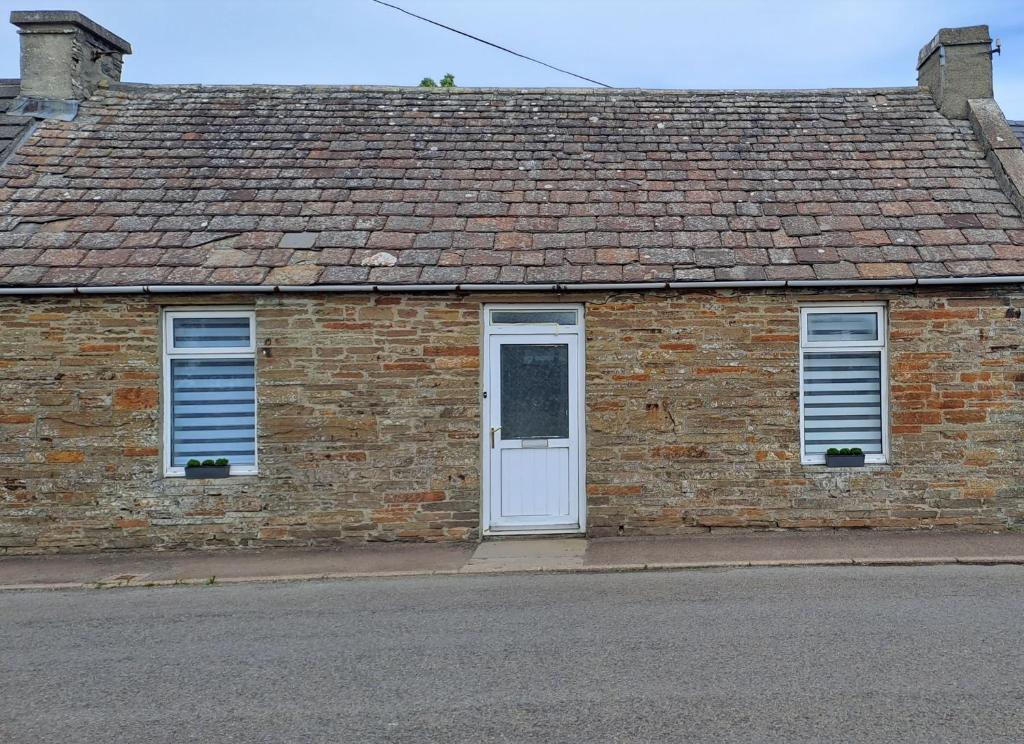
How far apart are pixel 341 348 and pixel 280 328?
682 mm

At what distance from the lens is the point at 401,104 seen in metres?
12.2

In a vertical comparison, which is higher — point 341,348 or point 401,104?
point 401,104

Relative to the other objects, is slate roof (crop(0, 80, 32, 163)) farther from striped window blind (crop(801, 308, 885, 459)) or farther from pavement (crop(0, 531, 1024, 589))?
striped window blind (crop(801, 308, 885, 459))

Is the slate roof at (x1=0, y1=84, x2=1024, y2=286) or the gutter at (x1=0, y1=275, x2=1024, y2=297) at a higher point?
the slate roof at (x1=0, y1=84, x2=1024, y2=286)

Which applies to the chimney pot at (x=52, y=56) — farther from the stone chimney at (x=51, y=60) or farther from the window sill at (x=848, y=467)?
the window sill at (x=848, y=467)

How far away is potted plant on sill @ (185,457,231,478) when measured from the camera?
29.8ft

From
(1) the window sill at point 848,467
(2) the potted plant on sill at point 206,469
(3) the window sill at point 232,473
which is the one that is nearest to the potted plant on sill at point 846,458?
(1) the window sill at point 848,467

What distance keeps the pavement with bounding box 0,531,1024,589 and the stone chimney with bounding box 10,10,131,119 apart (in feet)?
20.6

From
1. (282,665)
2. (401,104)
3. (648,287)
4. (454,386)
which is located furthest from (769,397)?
(401,104)

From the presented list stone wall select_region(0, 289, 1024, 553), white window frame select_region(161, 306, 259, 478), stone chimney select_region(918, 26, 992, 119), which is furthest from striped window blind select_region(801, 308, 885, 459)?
white window frame select_region(161, 306, 259, 478)

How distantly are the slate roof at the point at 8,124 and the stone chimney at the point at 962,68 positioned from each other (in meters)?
12.5

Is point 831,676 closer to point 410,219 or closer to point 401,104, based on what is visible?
point 410,219

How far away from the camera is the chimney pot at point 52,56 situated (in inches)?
453

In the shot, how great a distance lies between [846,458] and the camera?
9305 mm
